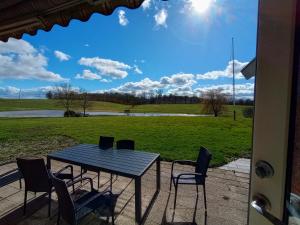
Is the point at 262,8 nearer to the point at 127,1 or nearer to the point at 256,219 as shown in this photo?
the point at 256,219

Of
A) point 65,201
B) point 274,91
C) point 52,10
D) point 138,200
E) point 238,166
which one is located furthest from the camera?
point 238,166

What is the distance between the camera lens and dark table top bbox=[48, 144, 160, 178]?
263 centimetres

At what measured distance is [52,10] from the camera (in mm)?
1908

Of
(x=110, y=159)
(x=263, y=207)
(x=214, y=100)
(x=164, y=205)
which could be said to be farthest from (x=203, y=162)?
(x=214, y=100)

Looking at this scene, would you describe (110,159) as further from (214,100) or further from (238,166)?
(214,100)

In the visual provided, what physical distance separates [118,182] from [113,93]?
153ft

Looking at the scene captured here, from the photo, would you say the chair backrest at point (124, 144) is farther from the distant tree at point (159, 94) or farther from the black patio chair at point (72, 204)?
the distant tree at point (159, 94)

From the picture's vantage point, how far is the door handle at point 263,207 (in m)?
0.76

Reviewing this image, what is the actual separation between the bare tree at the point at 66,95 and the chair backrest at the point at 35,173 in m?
23.2

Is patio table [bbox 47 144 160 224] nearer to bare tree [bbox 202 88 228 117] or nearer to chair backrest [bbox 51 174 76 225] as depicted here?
chair backrest [bbox 51 174 76 225]

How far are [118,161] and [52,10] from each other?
6.49 feet

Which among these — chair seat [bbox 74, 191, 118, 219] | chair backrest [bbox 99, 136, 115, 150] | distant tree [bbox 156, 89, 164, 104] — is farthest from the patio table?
distant tree [bbox 156, 89, 164, 104]

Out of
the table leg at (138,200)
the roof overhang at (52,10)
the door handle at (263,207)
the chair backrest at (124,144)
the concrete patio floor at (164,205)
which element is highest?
the roof overhang at (52,10)

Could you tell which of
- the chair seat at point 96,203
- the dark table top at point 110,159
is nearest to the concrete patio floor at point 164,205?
the chair seat at point 96,203
